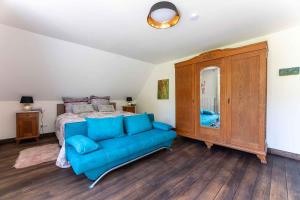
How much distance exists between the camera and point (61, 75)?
11.5 feet

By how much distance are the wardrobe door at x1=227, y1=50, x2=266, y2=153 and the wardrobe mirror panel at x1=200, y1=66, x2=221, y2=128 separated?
24 cm

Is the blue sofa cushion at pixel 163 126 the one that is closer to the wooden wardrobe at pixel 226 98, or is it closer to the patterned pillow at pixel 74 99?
the wooden wardrobe at pixel 226 98

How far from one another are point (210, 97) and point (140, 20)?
6.65 ft

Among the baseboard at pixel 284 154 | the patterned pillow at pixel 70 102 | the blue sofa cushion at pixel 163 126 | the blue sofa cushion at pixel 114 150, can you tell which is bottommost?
the baseboard at pixel 284 154

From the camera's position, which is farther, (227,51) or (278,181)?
(227,51)

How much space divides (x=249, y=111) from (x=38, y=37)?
4.07 metres

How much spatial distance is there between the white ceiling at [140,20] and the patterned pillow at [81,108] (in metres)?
1.83

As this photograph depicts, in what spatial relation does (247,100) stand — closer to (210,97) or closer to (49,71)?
(210,97)

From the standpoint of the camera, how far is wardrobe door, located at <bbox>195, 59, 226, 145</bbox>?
9.05ft

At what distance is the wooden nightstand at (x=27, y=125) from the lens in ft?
10.8

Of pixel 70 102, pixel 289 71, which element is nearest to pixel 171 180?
pixel 289 71

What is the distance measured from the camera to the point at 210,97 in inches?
116

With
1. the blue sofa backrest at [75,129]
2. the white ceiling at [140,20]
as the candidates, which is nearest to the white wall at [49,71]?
the white ceiling at [140,20]

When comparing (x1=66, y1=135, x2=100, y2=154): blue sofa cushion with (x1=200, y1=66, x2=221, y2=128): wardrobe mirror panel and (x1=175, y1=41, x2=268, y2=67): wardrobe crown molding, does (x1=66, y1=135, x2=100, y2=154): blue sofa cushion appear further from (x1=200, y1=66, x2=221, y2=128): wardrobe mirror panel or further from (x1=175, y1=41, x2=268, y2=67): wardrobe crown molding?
(x1=175, y1=41, x2=268, y2=67): wardrobe crown molding
